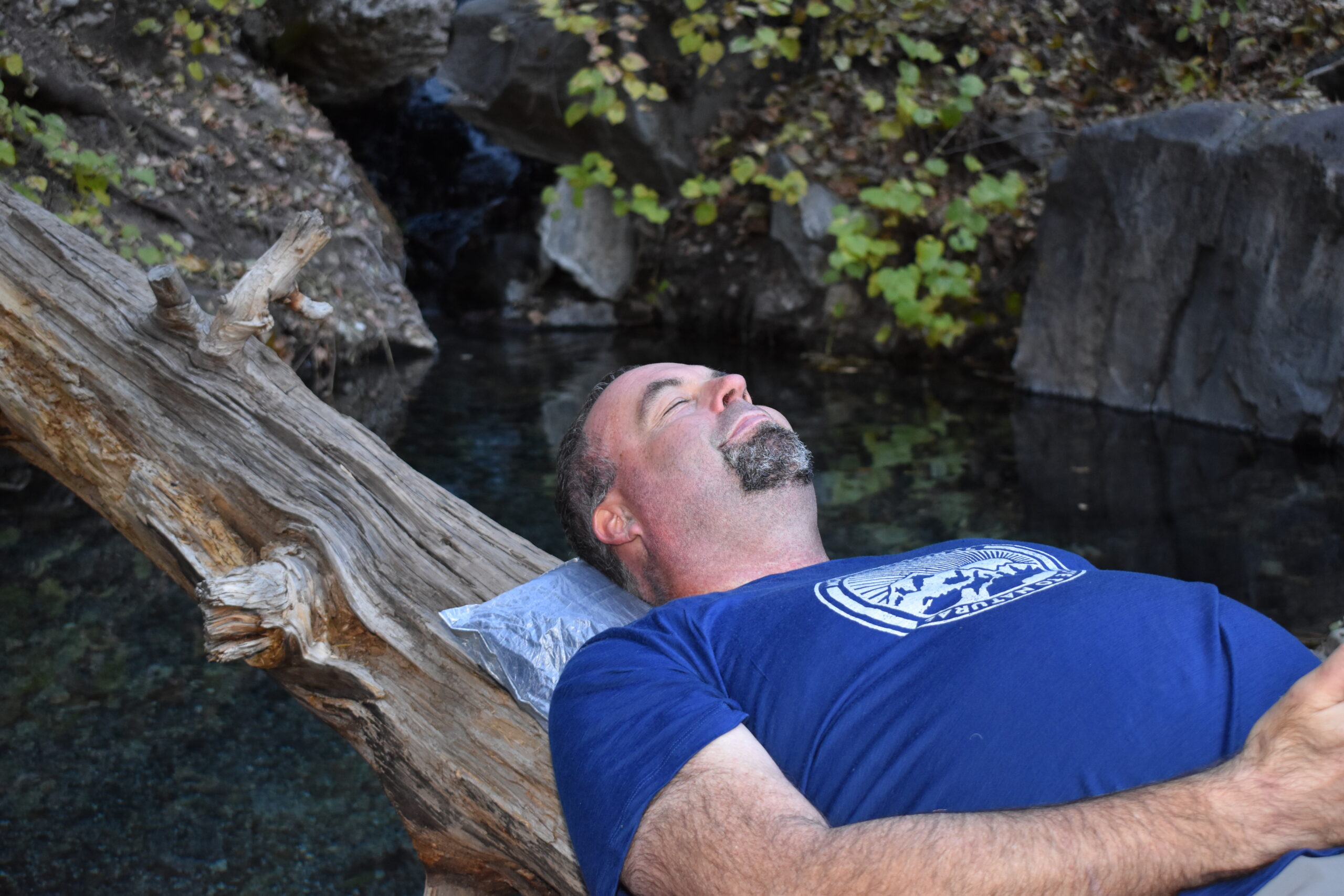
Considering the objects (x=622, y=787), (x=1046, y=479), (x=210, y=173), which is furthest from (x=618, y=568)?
(x=210, y=173)

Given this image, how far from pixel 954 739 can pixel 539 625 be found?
0.81 meters

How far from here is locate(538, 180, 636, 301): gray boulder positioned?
10.0 metres

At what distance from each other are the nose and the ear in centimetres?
24

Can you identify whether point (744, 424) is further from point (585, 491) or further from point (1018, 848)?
point (1018, 848)

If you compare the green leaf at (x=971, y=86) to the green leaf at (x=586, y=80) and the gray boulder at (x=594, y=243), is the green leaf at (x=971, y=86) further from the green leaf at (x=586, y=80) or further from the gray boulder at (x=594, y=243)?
the gray boulder at (x=594, y=243)

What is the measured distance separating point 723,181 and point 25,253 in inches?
275

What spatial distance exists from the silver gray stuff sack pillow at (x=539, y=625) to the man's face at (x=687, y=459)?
121 millimetres

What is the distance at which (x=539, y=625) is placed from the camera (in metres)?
1.85

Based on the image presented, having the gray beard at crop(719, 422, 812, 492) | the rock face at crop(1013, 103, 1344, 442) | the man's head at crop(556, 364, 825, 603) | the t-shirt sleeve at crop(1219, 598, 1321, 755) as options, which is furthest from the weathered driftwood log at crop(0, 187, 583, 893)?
the rock face at crop(1013, 103, 1344, 442)

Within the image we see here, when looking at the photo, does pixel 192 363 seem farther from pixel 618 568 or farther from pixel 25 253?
pixel 618 568

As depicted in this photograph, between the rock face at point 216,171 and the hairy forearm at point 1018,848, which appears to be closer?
the hairy forearm at point 1018,848

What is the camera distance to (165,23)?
740 cm

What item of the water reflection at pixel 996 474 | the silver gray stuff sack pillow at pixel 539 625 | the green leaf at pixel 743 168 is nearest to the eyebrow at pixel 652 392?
the silver gray stuff sack pillow at pixel 539 625

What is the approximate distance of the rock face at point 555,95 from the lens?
30.1 feet
